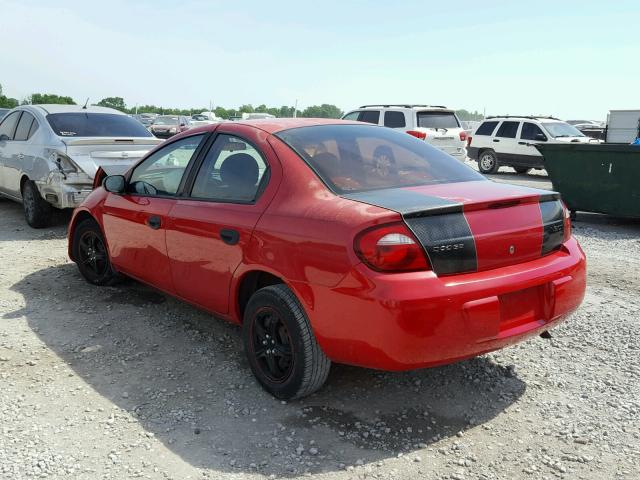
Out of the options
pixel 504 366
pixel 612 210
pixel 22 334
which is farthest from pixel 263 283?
pixel 612 210

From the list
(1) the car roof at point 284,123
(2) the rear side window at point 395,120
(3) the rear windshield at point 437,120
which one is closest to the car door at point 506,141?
(3) the rear windshield at point 437,120

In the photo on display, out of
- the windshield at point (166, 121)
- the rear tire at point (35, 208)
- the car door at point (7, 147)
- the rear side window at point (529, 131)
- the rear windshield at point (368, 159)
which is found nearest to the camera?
the rear windshield at point (368, 159)

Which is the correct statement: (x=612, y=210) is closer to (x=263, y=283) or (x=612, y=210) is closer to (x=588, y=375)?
(x=588, y=375)

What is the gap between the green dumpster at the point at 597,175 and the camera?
863cm

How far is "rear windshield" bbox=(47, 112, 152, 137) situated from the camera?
26.0 feet

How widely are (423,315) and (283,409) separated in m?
1.08

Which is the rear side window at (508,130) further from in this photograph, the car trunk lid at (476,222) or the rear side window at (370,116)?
the car trunk lid at (476,222)

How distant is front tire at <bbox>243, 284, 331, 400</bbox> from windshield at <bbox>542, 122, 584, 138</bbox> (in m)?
15.0

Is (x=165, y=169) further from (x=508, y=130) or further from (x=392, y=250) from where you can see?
(x=508, y=130)

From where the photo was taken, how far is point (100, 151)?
24.9ft

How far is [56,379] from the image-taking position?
367 cm

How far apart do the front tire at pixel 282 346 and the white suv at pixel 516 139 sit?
1428 centimetres

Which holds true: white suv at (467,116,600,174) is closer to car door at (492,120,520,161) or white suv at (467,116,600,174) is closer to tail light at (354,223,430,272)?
car door at (492,120,520,161)

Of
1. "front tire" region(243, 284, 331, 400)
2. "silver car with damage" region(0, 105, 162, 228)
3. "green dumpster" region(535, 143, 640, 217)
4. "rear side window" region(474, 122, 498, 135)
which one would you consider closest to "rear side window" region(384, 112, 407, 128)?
"rear side window" region(474, 122, 498, 135)
